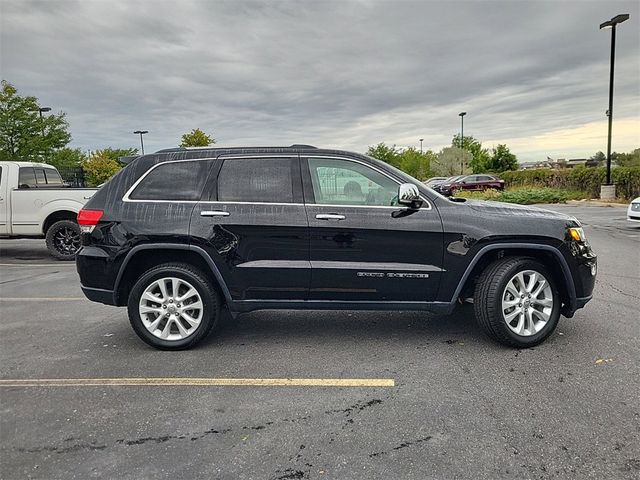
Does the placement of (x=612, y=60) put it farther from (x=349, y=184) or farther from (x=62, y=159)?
(x=62, y=159)

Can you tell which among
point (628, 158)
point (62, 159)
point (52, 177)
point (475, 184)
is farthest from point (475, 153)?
point (52, 177)

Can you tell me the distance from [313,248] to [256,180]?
0.81m

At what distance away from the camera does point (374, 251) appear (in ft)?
13.4

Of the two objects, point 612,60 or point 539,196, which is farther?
point 539,196

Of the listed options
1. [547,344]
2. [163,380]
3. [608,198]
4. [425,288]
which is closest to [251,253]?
[163,380]

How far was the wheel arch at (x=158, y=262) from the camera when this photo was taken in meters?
4.13

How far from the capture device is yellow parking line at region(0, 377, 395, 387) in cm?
355

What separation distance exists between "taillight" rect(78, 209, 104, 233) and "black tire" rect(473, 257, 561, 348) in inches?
135

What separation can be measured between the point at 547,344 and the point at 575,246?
905 mm

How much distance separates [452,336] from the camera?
4516mm

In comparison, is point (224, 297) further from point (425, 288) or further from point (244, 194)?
point (425, 288)

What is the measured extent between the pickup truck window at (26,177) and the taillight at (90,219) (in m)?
6.73

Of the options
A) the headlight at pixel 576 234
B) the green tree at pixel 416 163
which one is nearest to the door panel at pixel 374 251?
the headlight at pixel 576 234

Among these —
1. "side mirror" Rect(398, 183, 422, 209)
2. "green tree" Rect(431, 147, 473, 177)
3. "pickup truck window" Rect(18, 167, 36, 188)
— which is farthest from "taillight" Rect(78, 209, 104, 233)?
"green tree" Rect(431, 147, 473, 177)
